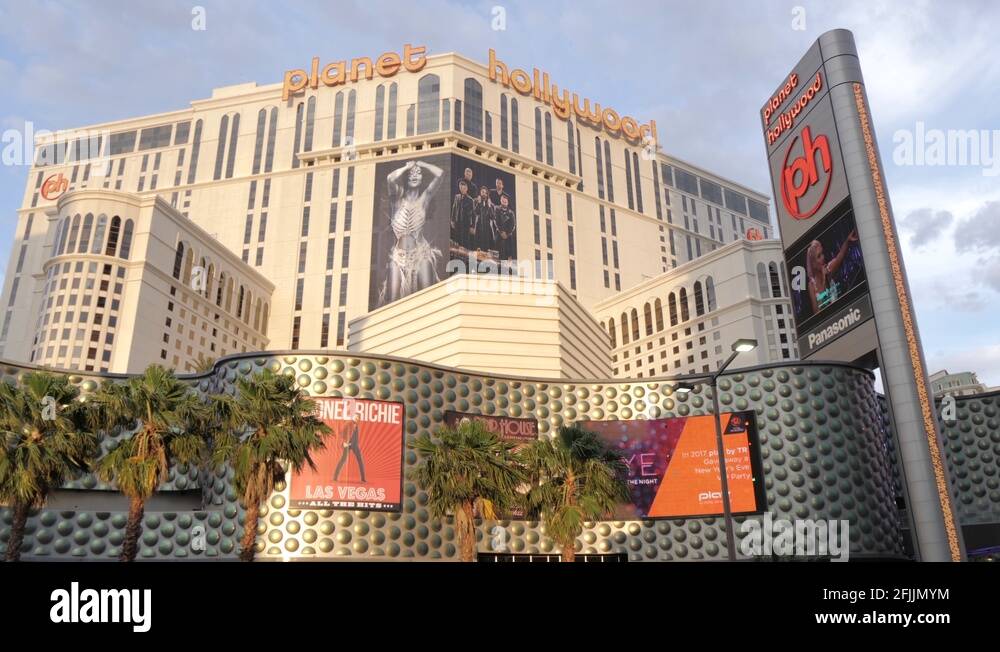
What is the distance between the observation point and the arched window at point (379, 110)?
138 m

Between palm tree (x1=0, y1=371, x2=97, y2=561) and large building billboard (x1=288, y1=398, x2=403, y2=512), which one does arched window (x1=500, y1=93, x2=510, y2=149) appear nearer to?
large building billboard (x1=288, y1=398, x2=403, y2=512)

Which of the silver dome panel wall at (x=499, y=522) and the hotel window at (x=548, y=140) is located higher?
the hotel window at (x=548, y=140)

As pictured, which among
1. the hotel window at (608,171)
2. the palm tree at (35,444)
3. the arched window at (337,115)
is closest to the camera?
the palm tree at (35,444)

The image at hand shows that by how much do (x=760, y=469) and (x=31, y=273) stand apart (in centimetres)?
13561

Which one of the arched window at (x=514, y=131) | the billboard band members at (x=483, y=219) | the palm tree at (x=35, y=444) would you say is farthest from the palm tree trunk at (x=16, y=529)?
the arched window at (x=514, y=131)

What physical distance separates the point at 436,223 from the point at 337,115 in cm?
3335

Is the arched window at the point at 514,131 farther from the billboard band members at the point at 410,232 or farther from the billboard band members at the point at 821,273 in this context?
the billboard band members at the point at 821,273

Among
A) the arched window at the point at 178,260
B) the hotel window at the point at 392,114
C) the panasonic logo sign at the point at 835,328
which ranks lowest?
the panasonic logo sign at the point at 835,328

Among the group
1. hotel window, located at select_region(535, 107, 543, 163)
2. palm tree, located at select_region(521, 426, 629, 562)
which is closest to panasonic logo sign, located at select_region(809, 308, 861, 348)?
palm tree, located at select_region(521, 426, 629, 562)

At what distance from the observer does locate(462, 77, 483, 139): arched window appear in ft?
449

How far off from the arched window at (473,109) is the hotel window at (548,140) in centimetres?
1411

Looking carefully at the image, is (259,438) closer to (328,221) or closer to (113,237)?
(113,237)

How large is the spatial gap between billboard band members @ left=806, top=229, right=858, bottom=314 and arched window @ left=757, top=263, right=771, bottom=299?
65.4m
